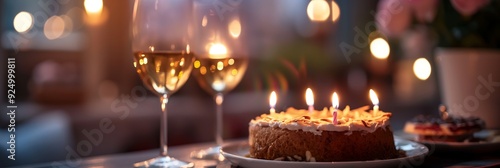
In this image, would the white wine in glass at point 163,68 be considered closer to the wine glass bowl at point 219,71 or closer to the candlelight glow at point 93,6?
the wine glass bowl at point 219,71

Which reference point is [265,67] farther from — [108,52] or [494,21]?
[494,21]

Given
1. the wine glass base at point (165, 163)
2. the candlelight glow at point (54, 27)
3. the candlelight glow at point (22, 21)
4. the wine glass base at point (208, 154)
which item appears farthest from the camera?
the candlelight glow at point (54, 27)

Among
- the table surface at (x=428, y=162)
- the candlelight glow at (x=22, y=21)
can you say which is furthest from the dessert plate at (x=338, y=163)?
the candlelight glow at (x=22, y=21)

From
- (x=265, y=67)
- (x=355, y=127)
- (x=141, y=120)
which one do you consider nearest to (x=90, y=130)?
(x=141, y=120)

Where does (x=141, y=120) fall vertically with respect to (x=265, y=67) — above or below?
below

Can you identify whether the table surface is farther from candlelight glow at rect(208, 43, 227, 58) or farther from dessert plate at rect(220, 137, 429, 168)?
candlelight glow at rect(208, 43, 227, 58)

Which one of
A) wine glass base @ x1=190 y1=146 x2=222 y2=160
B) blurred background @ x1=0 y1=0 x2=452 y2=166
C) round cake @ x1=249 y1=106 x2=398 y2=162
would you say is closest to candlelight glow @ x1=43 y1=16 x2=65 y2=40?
blurred background @ x1=0 y1=0 x2=452 y2=166
